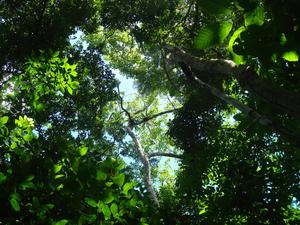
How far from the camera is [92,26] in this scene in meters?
11.7

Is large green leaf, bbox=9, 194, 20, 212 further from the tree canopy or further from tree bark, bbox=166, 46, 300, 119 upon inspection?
tree bark, bbox=166, 46, 300, 119

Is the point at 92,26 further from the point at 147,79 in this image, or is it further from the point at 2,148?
the point at 2,148

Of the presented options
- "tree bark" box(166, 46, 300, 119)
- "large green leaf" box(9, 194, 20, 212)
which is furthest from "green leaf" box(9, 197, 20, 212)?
"tree bark" box(166, 46, 300, 119)

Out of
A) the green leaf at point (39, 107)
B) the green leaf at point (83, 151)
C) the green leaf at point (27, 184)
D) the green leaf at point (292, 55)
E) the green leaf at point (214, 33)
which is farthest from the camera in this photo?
the green leaf at point (39, 107)

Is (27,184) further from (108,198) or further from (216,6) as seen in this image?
(216,6)

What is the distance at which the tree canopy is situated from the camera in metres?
2.15

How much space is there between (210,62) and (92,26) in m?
7.68

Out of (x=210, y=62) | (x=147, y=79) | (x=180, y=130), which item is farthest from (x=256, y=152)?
(x=147, y=79)

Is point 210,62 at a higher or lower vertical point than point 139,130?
lower

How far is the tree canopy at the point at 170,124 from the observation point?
2.15m

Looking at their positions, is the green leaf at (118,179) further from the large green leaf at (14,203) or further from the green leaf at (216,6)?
the green leaf at (216,6)

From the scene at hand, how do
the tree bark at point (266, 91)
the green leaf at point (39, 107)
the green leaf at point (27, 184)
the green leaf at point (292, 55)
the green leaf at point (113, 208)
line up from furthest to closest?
the green leaf at point (39, 107) → the tree bark at point (266, 91) → the green leaf at point (113, 208) → the green leaf at point (27, 184) → the green leaf at point (292, 55)

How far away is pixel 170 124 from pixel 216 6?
1153 cm

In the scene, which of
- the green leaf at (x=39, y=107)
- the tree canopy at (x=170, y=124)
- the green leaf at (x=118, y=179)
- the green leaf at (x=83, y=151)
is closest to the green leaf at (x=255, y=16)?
the tree canopy at (x=170, y=124)
